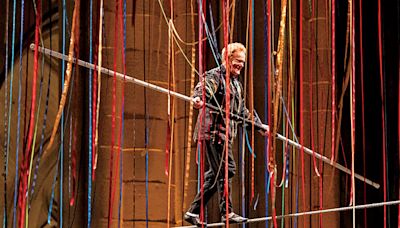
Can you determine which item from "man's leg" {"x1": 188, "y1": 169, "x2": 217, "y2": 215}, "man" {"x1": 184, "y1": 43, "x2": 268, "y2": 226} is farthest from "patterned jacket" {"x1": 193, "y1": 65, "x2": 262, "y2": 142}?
"man's leg" {"x1": 188, "y1": 169, "x2": 217, "y2": 215}

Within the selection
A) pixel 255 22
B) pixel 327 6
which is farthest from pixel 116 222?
pixel 327 6

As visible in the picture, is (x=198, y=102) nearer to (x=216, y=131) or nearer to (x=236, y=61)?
(x=216, y=131)

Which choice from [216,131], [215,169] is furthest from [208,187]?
[216,131]

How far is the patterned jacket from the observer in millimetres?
5301

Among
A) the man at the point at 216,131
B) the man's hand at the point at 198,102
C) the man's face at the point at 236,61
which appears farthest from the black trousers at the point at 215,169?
the man's face at the point at 236,61

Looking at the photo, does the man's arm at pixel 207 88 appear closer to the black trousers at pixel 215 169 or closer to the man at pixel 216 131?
the man at pixel 216 131

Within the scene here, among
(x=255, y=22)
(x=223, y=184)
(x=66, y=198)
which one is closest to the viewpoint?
(x=223, y=184)

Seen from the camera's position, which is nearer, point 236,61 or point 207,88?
point 207,88

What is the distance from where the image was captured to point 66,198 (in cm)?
598

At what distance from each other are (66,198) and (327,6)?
2.06 metres

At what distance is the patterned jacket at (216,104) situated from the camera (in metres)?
5.30

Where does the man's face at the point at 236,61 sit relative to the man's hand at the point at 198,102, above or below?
above

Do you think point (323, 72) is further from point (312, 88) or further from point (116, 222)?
point (116, 222)

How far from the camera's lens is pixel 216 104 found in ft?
17.7
